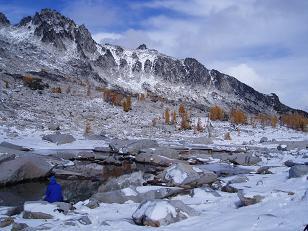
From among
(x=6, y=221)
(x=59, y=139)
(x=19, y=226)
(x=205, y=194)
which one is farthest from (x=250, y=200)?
(x=59, y=139)

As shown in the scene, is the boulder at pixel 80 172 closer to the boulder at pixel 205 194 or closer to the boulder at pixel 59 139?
the boulder at pixel 205 194

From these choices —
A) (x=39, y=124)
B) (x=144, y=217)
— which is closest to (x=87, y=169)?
(x=144, y=217)

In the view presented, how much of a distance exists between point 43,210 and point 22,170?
1524 cm

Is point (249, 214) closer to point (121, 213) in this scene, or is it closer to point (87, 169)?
point (121, 213)

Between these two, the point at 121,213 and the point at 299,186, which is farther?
the point at 299,186

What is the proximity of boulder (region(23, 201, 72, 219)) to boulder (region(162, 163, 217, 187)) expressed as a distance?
985 centimetres

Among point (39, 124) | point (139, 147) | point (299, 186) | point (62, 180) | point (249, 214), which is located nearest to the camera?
point (249, 214)

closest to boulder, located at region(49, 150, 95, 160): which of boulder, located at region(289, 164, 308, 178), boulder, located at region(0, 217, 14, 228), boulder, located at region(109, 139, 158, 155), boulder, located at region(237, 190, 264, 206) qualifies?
boulder, located at region(109, 139, 158, 155)

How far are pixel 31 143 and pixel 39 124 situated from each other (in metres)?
26.0

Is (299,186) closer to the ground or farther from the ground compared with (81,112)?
closer to the ground

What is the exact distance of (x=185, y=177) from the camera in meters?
27.4

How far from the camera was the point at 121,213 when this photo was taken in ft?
62.3

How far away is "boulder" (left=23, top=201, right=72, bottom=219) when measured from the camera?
1775 centimetres

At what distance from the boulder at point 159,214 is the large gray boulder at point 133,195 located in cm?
467
